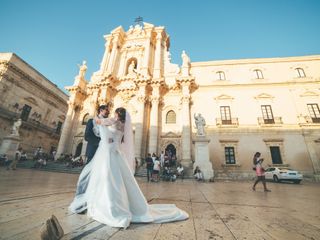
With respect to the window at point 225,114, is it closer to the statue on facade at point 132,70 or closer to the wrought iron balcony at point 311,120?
the wrought iron balcony at point 311,120

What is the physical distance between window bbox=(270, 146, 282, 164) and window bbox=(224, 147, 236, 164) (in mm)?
3591

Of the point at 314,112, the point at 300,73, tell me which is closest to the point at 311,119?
the point at 314,112

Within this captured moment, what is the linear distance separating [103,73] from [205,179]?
Answer: 18.2 meters

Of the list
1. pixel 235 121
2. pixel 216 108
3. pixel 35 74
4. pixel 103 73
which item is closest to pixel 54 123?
pixel 35 74

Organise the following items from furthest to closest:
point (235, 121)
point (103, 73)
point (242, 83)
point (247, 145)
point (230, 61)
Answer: point (103, 73), point (230, 61), point (242, 83), point (235, 121), point (247, 145)

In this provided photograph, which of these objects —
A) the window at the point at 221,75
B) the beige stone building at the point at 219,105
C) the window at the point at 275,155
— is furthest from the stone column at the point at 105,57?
the window at the point at 275,155

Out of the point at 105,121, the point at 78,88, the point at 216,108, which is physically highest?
the point at 78,88

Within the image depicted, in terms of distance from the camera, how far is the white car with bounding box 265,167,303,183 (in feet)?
36.5

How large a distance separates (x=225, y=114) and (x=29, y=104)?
25025mm

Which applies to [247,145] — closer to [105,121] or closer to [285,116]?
[285,116]

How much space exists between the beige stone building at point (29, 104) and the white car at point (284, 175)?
2687 cm

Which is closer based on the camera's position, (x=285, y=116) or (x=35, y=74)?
(x=285, y=116)

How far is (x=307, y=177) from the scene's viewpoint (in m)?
14.0

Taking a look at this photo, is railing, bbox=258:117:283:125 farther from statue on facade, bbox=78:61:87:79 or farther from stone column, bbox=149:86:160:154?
statue on facade, bbox=78:61:87:79
